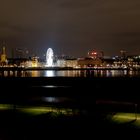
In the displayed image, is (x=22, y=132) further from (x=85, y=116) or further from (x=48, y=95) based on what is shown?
(x=48, y=95)

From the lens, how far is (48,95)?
30750 mm

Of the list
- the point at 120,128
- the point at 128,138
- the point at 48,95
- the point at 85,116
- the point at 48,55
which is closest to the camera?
the point at 128,138

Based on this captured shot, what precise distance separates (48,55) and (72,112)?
10702cm

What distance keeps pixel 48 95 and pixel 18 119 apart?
15.6 meters

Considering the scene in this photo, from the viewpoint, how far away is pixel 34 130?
43.2 ft

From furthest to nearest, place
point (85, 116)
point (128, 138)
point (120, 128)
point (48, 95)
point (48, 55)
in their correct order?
point (48, 55), point (48, 95), point (85, 116), point (120, 128), point (128, 138)

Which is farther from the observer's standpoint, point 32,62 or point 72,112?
point 32,62

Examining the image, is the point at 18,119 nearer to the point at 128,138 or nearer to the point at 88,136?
the point at 88,136

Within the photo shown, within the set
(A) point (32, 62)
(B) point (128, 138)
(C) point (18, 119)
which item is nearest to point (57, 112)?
(C) point (18, 119)

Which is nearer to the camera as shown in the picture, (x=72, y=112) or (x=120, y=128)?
(x=120, y=128)

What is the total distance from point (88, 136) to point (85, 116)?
102 inches

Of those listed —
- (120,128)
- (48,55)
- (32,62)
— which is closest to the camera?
(120,128)

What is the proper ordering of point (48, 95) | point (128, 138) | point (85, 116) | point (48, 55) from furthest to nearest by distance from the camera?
point (48, 55)
point (48, 95)
point (85, 116)
point (128, 138)

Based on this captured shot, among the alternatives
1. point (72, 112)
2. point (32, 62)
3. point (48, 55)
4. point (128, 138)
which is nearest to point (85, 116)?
point (72, 112)
